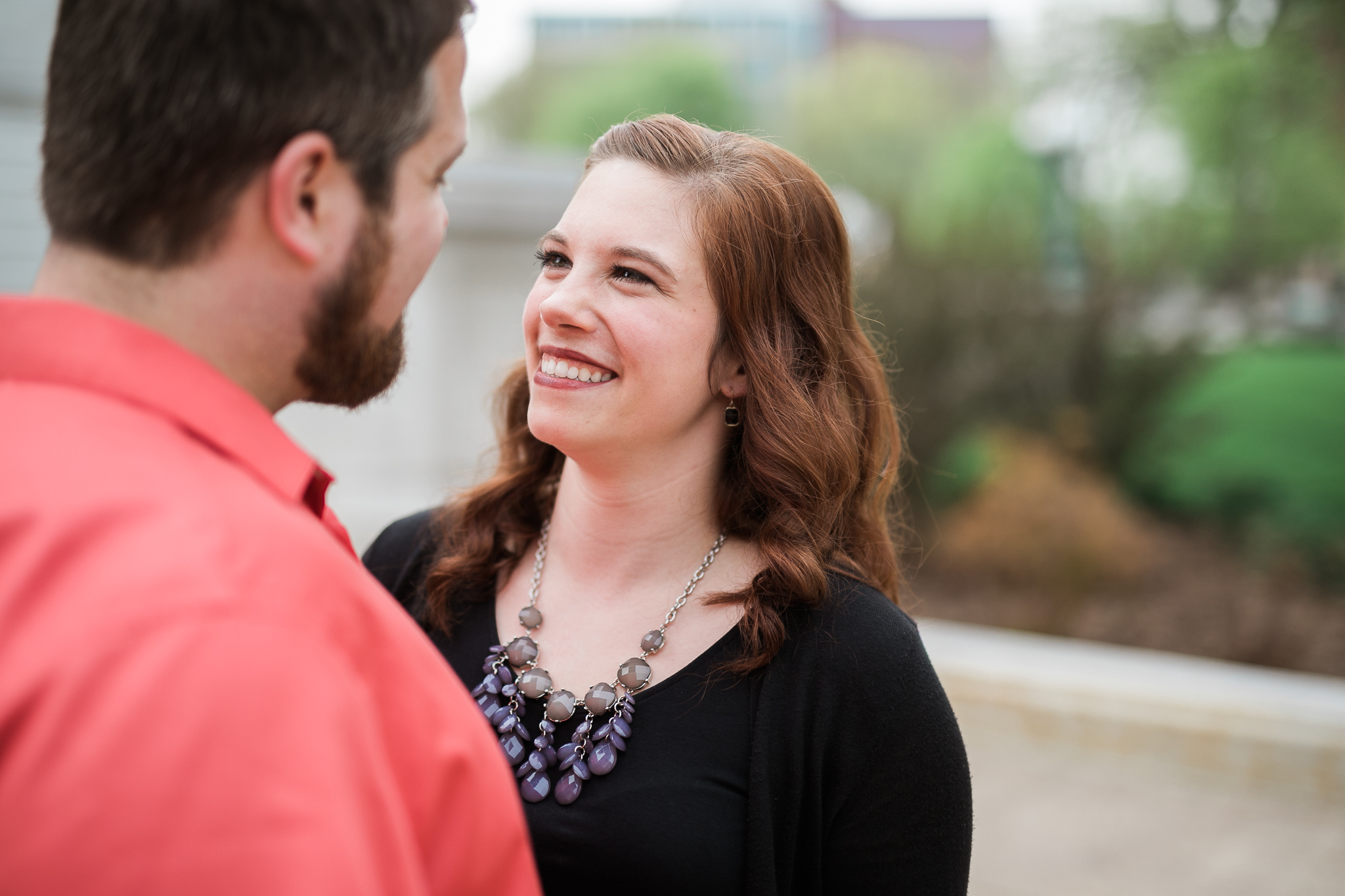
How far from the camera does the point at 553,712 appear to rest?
2.01 meters

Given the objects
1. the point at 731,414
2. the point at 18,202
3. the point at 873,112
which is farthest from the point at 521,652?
the point at 873,112

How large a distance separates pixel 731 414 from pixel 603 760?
0.80 m

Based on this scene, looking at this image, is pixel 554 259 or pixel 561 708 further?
pixel 554 259

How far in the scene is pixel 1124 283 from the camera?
9047 millimetres

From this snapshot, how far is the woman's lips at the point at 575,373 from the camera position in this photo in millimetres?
2143

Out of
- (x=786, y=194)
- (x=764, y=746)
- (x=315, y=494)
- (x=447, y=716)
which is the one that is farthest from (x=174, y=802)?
(x=786, y=194)

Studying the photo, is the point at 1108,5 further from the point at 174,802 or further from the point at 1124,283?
the point at 174,802

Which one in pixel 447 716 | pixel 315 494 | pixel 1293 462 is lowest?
pixel 1293 462

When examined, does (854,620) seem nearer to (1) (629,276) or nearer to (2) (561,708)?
(2) (561,708)

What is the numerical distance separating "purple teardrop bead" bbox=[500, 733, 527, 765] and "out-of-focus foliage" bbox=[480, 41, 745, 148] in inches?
938

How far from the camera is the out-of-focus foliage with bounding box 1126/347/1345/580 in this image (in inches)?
309

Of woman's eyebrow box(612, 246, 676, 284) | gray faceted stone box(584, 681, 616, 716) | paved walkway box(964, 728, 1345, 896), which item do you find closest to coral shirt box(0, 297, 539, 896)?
gray faceted stone box(584, 681, 616, 716)

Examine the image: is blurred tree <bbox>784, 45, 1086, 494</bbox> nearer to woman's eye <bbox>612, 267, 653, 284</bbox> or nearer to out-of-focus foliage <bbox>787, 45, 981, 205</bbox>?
woman's eye <bbox>612, 267, 653, 284</bbox>

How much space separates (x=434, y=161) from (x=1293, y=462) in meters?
8.49
